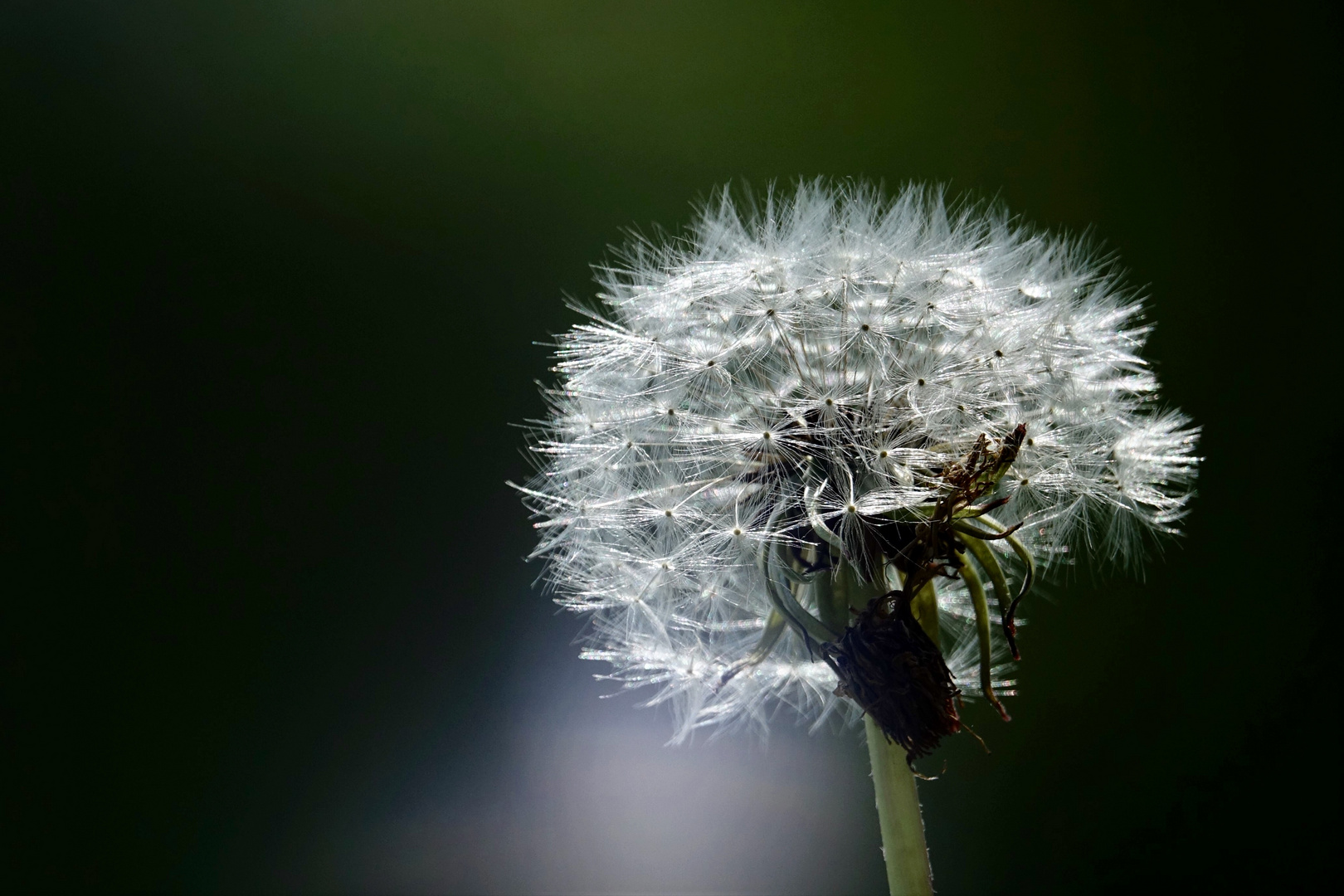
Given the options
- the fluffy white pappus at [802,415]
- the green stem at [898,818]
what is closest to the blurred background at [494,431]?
the fluffy white pappus at [802,415]

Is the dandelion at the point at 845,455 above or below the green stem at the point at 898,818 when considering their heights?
above

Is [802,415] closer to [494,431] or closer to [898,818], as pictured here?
[898,818]

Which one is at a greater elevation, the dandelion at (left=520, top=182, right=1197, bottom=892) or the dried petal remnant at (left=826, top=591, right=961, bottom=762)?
the dandelion at (left=520, top=182, right=1197, bottom=892)

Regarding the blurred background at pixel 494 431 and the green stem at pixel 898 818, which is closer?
the green stem at pixel 898 818

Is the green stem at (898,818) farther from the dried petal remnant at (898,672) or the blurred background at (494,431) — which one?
the blurred background at (494,431)

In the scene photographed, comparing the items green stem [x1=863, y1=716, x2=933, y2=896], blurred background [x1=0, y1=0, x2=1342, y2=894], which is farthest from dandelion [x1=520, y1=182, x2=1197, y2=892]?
blurred background [x1=0, y1=0, x2=1342, y2=894]

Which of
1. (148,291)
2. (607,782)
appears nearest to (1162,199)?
(607,782)

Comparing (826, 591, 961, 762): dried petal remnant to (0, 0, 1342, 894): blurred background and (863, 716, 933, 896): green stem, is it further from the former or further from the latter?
(0, 0, 1342, 894): blurred background
